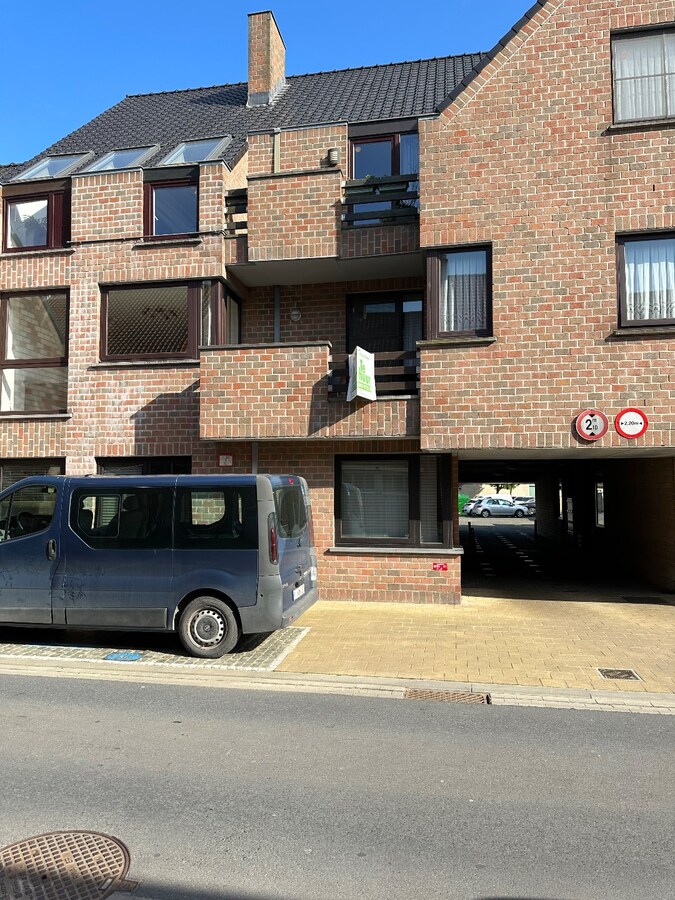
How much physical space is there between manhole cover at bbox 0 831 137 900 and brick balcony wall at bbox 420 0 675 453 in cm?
748

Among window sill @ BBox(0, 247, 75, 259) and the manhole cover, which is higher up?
window sill @ BBox(0, 247, 75, 259)

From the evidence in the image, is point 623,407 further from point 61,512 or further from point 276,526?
point 61,512

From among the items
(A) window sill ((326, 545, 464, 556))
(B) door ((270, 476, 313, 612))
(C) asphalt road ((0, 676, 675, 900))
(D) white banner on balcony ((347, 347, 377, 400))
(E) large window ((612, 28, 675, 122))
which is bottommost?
(C) asphalt road ((0, 676, 675, 900))

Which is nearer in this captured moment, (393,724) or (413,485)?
(393,724)

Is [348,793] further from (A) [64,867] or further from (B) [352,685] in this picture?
(B) [352,685]

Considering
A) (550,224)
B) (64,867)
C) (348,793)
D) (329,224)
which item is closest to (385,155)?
(329,224)

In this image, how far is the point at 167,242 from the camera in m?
12.2

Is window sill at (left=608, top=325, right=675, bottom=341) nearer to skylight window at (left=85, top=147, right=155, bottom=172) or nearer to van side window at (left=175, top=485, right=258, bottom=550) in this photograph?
van side window at (left=175, top=485, right=258, bottom=550)

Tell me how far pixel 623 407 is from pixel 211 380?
635 centimetres

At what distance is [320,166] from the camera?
1293 cm

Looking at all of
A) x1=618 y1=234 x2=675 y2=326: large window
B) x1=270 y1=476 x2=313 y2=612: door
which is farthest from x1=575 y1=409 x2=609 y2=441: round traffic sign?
x1=270 y1=476 x2=313 y2=612: door

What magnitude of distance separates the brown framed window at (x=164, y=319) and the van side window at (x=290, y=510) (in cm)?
444

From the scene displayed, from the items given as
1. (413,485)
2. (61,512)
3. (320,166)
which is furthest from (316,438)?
(320,166)

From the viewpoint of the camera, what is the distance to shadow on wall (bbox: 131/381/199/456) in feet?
39.0
